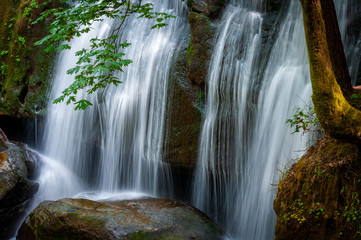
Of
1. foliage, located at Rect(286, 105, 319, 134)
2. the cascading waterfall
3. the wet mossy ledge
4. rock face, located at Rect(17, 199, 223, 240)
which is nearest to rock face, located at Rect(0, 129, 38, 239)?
rock face, located at Rect(17, 199, 223, 240)

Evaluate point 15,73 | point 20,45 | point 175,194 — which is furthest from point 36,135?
point 175,194

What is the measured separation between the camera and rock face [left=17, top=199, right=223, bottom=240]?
4.38 metres

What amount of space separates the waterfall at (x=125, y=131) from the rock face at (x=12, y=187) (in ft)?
1.63

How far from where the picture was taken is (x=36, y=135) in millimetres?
8227

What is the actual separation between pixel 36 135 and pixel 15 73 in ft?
7.02

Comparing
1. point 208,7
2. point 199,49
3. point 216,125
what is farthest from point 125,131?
point 208,7

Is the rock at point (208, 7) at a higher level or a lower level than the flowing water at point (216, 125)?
higher

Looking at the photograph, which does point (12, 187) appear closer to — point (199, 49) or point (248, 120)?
point (199, 49)

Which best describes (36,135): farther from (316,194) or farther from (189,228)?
(316,194)

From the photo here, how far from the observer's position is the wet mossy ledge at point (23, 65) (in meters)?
8.60

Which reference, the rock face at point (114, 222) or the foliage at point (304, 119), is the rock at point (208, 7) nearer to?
the foliage at point (304, 119)

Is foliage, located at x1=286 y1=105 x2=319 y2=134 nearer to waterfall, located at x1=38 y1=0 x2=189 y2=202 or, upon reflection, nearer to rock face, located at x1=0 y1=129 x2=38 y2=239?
waterfall, located at x1=38 y1=0 x2=189 y2=202

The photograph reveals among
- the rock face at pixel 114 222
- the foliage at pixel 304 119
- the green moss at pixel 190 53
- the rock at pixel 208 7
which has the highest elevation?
the rock at pixel 208 7

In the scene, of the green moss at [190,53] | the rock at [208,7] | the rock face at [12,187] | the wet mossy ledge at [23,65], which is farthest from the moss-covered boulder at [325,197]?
the wet mossy ledge at [23,65]
